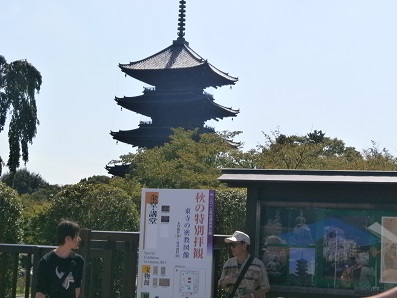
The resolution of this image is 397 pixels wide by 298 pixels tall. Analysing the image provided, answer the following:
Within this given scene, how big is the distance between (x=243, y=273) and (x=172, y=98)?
36.5m

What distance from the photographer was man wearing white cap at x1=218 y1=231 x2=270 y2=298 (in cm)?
727

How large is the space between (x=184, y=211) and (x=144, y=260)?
67 centimetres

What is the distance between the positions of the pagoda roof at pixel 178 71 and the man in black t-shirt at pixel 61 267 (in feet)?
119

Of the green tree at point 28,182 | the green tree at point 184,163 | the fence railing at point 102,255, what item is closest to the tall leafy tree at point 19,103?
the green tree at point 184,163

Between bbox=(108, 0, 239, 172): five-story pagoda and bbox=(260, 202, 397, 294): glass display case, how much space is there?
33.8 meters

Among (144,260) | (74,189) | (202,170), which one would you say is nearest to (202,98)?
(202,170)

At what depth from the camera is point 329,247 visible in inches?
307

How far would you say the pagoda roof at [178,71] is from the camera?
43469 mm

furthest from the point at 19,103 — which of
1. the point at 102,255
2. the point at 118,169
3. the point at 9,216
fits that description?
the point at 102,255

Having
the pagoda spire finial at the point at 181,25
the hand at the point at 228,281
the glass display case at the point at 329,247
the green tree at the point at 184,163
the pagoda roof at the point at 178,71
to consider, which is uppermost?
the pagoda spire finial at the point at 181,25

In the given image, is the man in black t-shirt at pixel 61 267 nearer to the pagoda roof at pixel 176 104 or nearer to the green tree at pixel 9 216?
the green tree at pixel 9 216

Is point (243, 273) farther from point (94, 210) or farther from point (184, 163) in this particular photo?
Result: point (184, 163)

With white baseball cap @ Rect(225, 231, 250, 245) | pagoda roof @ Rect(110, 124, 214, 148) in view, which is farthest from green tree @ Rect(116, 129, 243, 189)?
white baseball cap @ Rect(225, 231, 250, 245)

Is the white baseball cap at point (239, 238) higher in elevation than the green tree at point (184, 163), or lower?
lower
